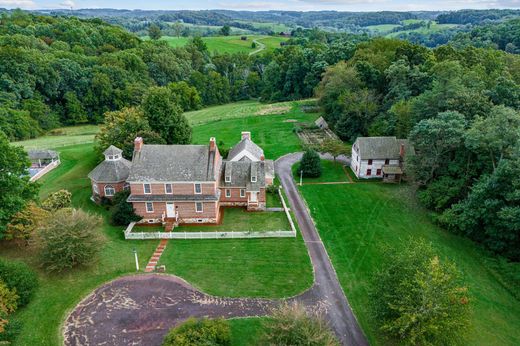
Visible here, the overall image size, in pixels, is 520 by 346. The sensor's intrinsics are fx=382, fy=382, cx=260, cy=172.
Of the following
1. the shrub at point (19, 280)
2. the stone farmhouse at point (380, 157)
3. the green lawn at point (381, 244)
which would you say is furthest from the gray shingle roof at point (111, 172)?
the stone farmhouse at point (380, 157)

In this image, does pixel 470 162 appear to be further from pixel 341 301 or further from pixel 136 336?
pixel 136 336

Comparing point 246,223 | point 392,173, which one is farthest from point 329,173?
point 246,223

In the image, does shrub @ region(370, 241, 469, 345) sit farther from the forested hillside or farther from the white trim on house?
the forested hillside

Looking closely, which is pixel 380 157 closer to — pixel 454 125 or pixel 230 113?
pixel 454 125

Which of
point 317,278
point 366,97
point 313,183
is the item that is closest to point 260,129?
point 366,97

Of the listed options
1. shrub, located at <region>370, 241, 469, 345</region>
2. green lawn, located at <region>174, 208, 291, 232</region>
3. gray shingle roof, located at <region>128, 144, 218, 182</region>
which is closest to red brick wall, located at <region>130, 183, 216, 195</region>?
gray shingle roof, located at <region>128, 144, 218, 182</region>
